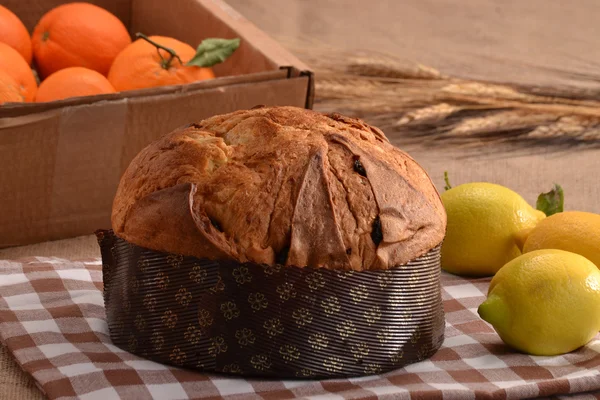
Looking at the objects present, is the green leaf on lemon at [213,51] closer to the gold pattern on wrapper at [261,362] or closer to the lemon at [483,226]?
the lemon at [483,226]

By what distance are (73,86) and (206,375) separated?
2.27ft

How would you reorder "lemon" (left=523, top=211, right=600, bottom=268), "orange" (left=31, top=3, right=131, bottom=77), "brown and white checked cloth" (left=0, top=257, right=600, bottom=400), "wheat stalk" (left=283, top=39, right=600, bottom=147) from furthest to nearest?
1. "wheat stalk" (left=283, top=39, right=600, bottom=147)
2. "orange" (left=31, top=3, right=131, bottom=77)
3. "lemon" (left=523, top=211, right=600, bottom=268)
4. "brown and white checked cloth" (left=0, top=257, right=600, bottom=400)

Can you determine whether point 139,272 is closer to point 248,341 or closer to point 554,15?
point 248,341

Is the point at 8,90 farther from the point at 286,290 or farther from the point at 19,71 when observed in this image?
the point at 286,290

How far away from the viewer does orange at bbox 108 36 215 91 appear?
1630mm

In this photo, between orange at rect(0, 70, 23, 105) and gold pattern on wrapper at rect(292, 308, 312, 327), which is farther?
orange at rect(0, 70, 23, 105)

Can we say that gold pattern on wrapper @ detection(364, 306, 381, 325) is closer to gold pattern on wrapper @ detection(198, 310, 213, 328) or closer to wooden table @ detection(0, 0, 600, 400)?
gold pattern on wrapper @ detection(198, 310, 213, 328)

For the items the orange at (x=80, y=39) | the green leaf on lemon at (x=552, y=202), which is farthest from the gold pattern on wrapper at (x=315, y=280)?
the orange at (x=80, y=39)

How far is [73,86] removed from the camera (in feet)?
5.15

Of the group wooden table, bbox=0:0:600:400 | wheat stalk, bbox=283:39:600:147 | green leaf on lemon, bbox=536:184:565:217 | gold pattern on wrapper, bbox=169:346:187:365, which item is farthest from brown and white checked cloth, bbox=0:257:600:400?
wooden table, bbox=0:0:600:400

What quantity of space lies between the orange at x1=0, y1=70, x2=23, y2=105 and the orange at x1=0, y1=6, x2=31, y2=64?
24 centimetres

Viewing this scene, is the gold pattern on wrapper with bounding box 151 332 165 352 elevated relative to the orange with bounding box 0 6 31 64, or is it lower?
lower

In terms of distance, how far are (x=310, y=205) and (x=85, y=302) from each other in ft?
1.17

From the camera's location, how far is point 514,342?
1112 mm
